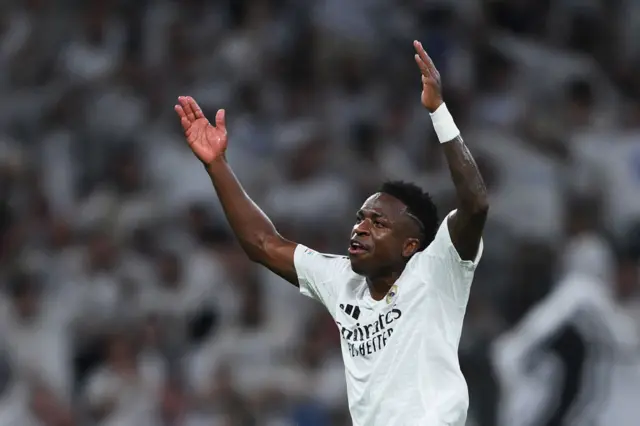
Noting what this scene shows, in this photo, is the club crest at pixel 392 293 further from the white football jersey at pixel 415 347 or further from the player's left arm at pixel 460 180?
the player's left arm at pixel 460 180

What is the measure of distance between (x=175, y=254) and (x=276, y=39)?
2623 mm

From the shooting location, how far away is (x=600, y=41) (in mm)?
11180

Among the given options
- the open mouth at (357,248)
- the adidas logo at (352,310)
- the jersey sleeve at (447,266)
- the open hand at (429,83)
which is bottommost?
the adidas logo at (352,310)

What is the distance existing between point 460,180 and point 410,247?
0.50 m

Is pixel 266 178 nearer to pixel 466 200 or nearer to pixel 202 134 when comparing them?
pixel 202 134

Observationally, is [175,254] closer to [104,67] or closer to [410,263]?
[104,67]

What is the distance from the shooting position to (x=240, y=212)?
5.75 metres

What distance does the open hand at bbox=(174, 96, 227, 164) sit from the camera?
5723 millimetres

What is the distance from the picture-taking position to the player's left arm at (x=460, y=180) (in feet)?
15.7

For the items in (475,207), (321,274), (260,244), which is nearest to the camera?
(475,207)

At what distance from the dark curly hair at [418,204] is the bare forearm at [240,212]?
68cm

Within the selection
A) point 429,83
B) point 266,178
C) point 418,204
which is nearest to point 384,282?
point 418,204

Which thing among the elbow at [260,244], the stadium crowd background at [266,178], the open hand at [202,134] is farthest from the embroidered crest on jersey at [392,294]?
the stadium crowd background at [266,178]

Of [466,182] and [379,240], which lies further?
[379,240]
